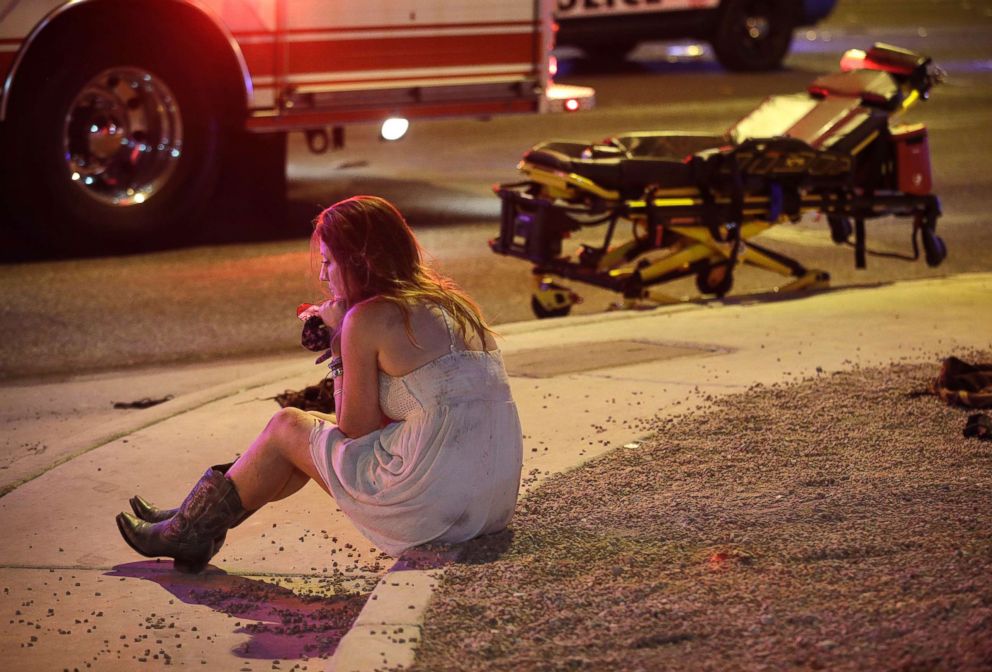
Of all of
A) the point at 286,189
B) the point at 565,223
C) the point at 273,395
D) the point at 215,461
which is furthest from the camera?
the point at 286,189

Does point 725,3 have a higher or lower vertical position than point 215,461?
higher

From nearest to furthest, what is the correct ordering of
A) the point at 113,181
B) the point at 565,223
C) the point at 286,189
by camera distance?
1. the point at 565,223
2. the point at 113,181
3. the point at 286,189

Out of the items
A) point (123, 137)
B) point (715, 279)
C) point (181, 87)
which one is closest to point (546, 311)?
point (715, 279)

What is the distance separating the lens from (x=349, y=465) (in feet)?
15.9

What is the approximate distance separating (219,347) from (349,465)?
3.78m

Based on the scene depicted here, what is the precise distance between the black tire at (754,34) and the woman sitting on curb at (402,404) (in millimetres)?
15802

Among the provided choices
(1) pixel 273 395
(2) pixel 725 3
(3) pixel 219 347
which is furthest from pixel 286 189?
(2) pixel 725 3

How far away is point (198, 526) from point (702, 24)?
15.7 metres

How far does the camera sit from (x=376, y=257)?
4.79 meters

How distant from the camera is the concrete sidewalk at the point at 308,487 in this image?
14.8 ft

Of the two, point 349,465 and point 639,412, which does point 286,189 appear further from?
point 349,465

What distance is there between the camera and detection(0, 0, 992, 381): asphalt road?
8.66 meters

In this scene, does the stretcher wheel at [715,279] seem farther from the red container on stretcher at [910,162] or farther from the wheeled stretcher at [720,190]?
the red container on stretcher at [910,162]

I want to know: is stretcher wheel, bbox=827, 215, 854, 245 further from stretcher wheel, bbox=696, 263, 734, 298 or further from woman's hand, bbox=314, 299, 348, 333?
woman's hand, bbox=314, 299, 348, 333
